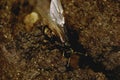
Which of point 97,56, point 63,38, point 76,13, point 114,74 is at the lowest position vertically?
point 114,74

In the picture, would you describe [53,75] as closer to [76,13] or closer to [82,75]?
[82,75]

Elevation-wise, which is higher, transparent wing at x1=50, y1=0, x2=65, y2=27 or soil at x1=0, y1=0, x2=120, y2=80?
transparent wing at x1=50, y1=0, x2=65, y2=27

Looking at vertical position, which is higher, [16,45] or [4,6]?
[4,6]

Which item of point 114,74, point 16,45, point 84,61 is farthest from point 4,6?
point 114,74

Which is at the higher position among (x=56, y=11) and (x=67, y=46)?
(x=56, y=11)

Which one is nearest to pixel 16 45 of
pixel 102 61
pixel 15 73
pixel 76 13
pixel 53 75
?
pixel 15 73

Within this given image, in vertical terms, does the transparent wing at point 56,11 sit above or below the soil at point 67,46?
above
